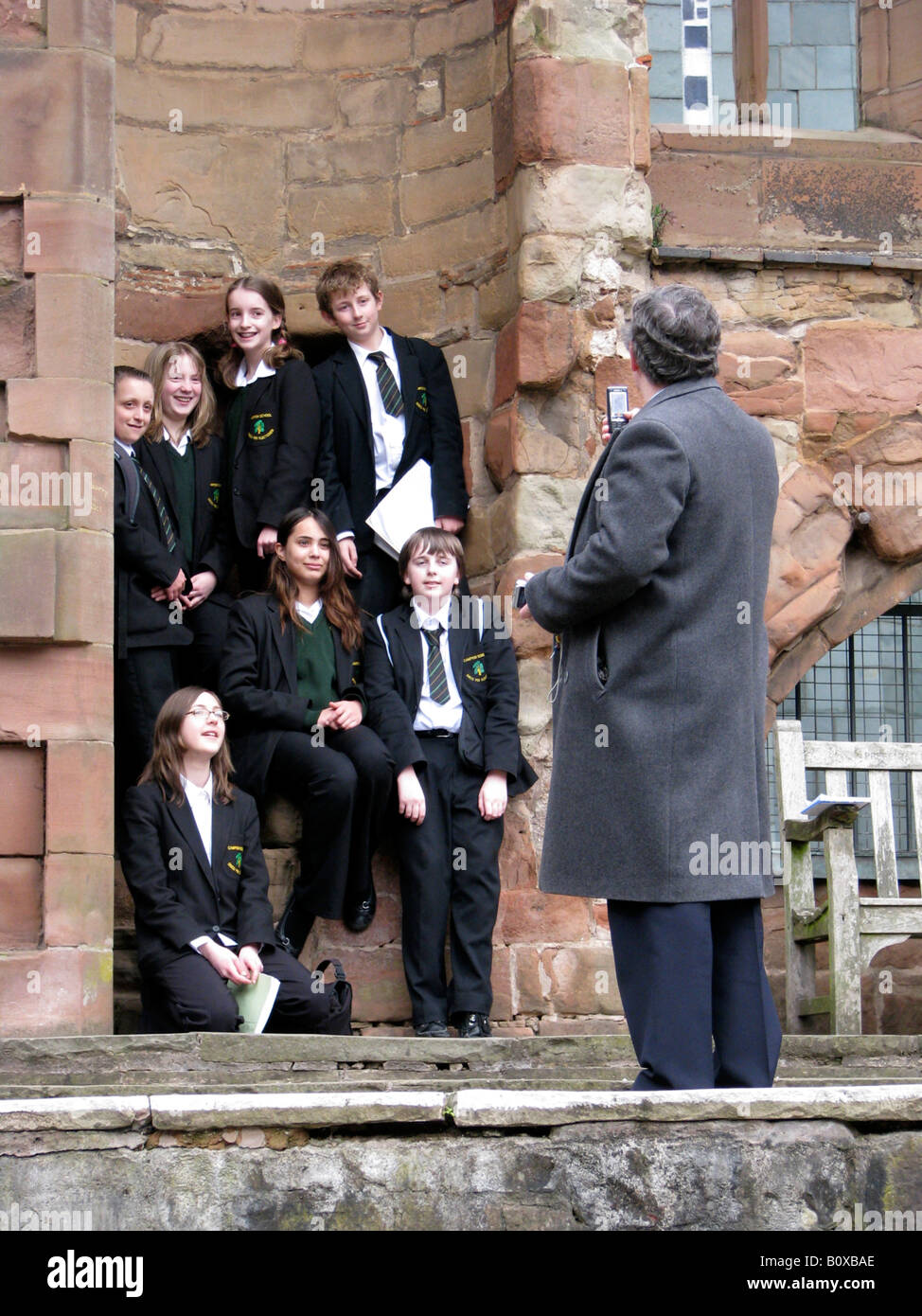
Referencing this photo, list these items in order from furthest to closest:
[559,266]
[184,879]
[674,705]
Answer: [559,266] → [184,879] → [674,705]

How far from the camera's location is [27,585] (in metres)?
5.54

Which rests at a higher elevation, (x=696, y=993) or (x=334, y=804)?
(x=334, y=804)

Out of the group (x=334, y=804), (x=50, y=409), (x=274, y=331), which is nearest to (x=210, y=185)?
(x=274, y=331)

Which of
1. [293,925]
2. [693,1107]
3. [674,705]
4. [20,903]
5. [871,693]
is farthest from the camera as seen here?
[871,693]

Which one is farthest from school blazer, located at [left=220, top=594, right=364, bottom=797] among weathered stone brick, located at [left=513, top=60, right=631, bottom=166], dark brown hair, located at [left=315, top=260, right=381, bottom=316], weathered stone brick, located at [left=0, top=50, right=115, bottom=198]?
weathered stone brick, located at [left=513, top=60, right=631, bottom=166]

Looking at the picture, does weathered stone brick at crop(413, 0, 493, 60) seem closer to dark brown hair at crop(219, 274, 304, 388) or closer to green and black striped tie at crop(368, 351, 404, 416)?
dark brown hair at crop(219, 274, 304, 388)

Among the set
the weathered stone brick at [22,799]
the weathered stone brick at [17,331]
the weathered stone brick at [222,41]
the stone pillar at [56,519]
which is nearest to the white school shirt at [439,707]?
the stone pillar at [56,519]

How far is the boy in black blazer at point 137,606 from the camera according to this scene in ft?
20.2

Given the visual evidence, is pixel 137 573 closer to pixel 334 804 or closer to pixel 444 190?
pixel 334 804

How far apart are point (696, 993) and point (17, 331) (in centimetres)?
318

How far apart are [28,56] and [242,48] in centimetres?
211

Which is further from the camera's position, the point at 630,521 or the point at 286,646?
the point at 286,646

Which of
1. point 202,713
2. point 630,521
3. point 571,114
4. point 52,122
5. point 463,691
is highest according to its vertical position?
point 571,114
